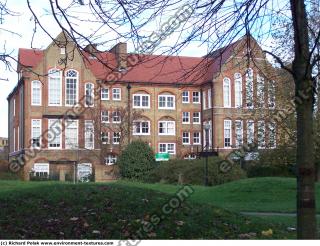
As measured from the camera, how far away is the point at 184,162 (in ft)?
139

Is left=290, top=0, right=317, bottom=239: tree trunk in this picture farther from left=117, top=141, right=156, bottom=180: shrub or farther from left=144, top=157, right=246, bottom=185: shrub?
left=117, top=141, right=156, bottom=180: shrub

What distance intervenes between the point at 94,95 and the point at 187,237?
52.0 m

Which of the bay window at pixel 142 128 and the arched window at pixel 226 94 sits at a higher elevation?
the arched window at pixel 226 94

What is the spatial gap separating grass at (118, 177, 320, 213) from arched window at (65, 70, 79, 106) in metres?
39.4

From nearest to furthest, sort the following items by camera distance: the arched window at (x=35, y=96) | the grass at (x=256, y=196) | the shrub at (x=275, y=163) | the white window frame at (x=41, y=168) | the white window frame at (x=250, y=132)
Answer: the grass at (x=256, y=196), the shrub at (x=275, y=163), the white window frame at (x=250, y=132), the white window frame at (x=41, y=168), the arched window at (x=35, y=96)

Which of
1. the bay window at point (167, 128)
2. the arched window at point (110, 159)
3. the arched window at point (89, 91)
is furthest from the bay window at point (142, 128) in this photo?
the arched window at point (89, 91)

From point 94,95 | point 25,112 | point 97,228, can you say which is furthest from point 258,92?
point 97,228

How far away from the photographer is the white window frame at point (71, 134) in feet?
196

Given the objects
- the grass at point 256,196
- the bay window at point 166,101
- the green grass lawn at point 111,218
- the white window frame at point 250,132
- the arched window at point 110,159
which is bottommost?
the grass at point 256,196

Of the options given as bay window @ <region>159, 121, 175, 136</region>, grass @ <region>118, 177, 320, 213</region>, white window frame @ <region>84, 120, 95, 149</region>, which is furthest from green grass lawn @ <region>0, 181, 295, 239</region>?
bay window @ <region>159, 121, 175, 136</region>

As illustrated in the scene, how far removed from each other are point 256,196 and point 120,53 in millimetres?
14307

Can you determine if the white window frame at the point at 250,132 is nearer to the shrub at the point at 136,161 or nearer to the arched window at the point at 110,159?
the shrub at the point at 136,161

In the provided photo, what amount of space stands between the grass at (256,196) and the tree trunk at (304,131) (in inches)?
431

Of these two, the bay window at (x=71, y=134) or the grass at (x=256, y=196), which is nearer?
the grass at (x=256, y=196)
